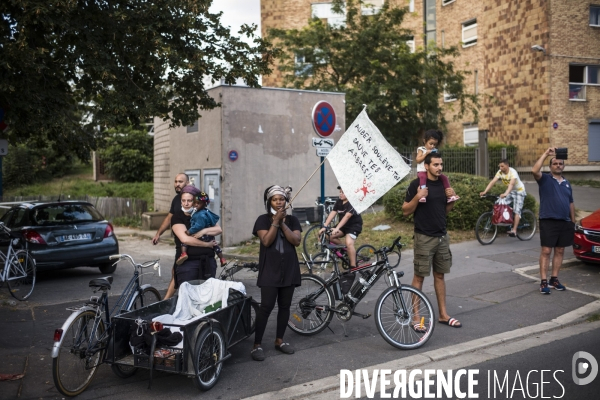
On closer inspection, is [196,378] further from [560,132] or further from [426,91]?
[560,132]

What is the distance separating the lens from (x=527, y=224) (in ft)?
45.7

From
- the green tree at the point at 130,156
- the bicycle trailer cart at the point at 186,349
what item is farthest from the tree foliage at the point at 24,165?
the bicycle trailer cart at the point at 186,349

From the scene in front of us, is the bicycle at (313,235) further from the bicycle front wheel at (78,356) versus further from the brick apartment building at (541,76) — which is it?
the brick apartment building at (541,76)

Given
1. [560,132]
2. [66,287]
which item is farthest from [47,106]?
[560,132]

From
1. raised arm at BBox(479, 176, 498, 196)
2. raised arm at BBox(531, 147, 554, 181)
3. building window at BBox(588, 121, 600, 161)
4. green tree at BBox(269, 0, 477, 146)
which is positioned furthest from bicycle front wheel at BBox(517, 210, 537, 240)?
building window at BBox(588, 121, 600, 161)

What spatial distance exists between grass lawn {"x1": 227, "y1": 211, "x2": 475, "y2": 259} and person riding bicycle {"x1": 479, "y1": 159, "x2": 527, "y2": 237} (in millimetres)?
1053

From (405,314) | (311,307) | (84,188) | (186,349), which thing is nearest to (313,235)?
(311,307)

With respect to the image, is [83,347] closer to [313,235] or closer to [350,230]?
[350,230]

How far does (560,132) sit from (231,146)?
17.9 m

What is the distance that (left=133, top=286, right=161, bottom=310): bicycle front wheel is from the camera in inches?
254

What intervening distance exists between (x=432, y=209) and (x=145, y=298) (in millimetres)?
3387

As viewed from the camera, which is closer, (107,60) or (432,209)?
(432,209)

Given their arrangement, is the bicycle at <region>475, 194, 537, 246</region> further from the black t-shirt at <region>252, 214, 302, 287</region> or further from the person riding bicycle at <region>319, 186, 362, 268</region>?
the black t-shirt at <region>252, 214, 302, 287</region>

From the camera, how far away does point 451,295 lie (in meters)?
9.23
